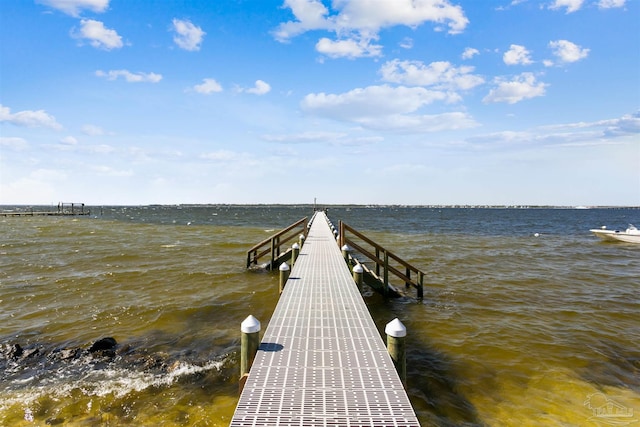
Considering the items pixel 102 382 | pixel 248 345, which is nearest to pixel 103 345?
pixel 102 382

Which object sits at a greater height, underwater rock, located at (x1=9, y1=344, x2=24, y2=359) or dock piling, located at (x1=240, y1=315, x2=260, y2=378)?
dock piling, located at (x1=240, y1=315, x2=260, y2=378)

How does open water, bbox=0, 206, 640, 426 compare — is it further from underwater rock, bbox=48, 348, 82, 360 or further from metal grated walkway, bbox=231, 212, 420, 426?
metal grated walkway, bbox=231, 212, 420, 426

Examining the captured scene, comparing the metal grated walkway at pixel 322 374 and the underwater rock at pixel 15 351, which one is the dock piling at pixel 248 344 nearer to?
the metal grated walkway at pixel 322 374

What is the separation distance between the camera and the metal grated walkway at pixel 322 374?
422 centimetres

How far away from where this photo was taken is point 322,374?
521 centimetres

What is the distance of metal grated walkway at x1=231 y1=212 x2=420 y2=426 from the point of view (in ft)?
13.9

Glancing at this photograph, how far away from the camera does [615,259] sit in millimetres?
25359

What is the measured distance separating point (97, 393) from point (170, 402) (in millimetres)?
1704

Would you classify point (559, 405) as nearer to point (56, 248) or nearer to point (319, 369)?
point (319, 369)

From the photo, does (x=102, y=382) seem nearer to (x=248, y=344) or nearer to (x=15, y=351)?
(x=15, y=351)

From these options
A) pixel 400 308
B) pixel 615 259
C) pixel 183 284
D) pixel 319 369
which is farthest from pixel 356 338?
pixel 615 259

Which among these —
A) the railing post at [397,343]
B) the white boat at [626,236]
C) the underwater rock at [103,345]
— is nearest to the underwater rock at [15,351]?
the underwater rock at [103,345]

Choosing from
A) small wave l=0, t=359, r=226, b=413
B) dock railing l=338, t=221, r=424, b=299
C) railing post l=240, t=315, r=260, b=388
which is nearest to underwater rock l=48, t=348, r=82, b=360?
small wave l=0, t=359, r=226, b=413

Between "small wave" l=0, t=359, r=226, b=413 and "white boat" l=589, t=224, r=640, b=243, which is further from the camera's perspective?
"white boat" l=589, t=224, r=640, b=243
